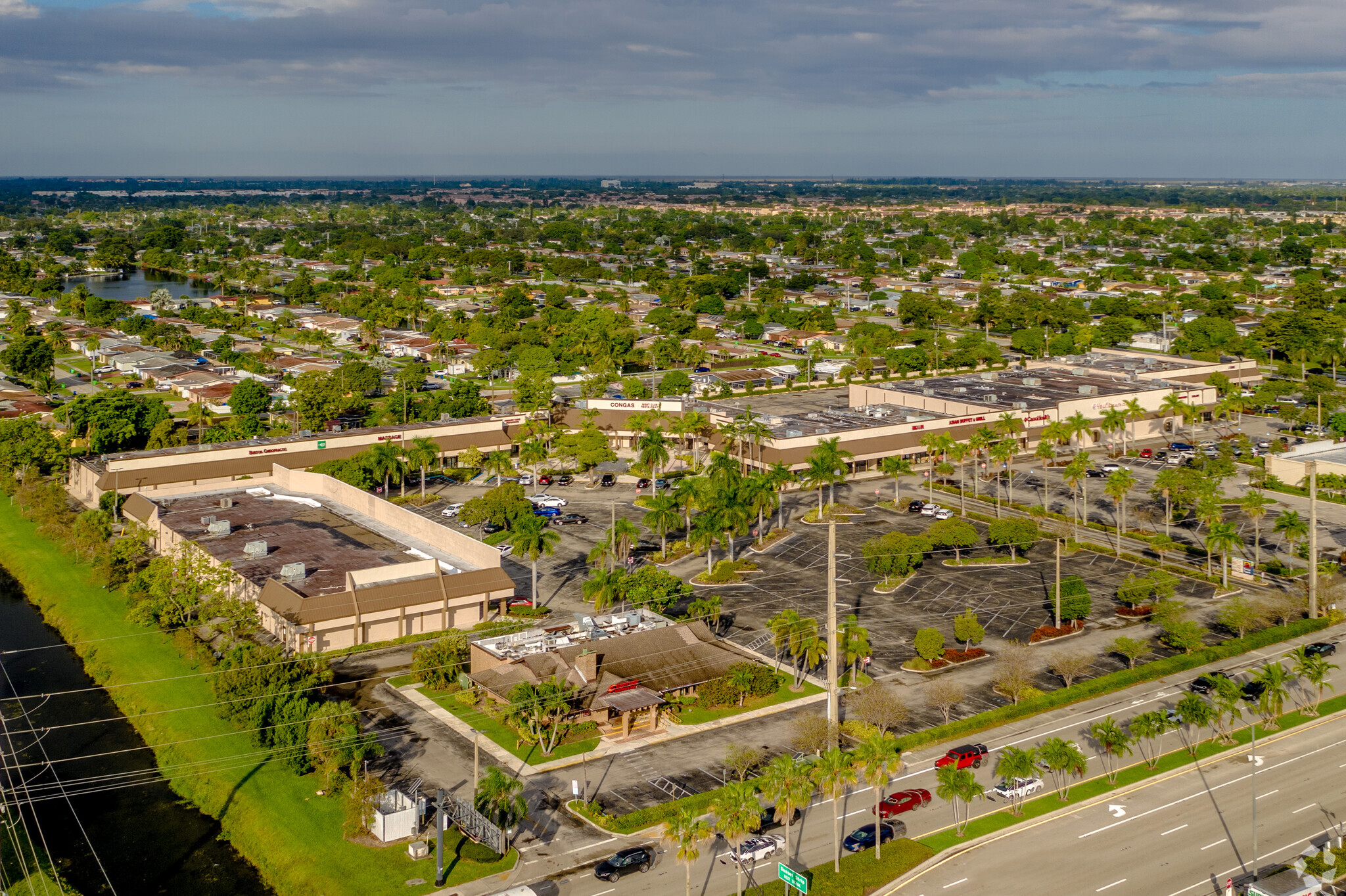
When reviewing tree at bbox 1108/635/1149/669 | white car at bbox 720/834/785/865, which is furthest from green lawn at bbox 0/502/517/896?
tree at bbox 1108/635/1149/669

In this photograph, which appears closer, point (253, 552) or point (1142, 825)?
point (1142, 825)

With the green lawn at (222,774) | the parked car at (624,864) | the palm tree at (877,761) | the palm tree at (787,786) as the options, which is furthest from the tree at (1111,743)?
the green lawn at (222,774)

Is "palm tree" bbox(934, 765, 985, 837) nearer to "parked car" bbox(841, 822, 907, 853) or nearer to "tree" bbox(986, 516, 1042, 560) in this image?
"parked car" bbox(841, 822, 907, 853)

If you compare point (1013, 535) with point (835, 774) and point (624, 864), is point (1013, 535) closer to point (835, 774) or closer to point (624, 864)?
point (835, 774)

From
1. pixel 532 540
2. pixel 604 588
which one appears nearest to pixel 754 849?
pixel 604 588

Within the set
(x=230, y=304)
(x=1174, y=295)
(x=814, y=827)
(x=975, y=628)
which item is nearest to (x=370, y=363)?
(x=230, y=304)

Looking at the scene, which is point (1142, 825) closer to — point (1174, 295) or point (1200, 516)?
point (1200, 516)
